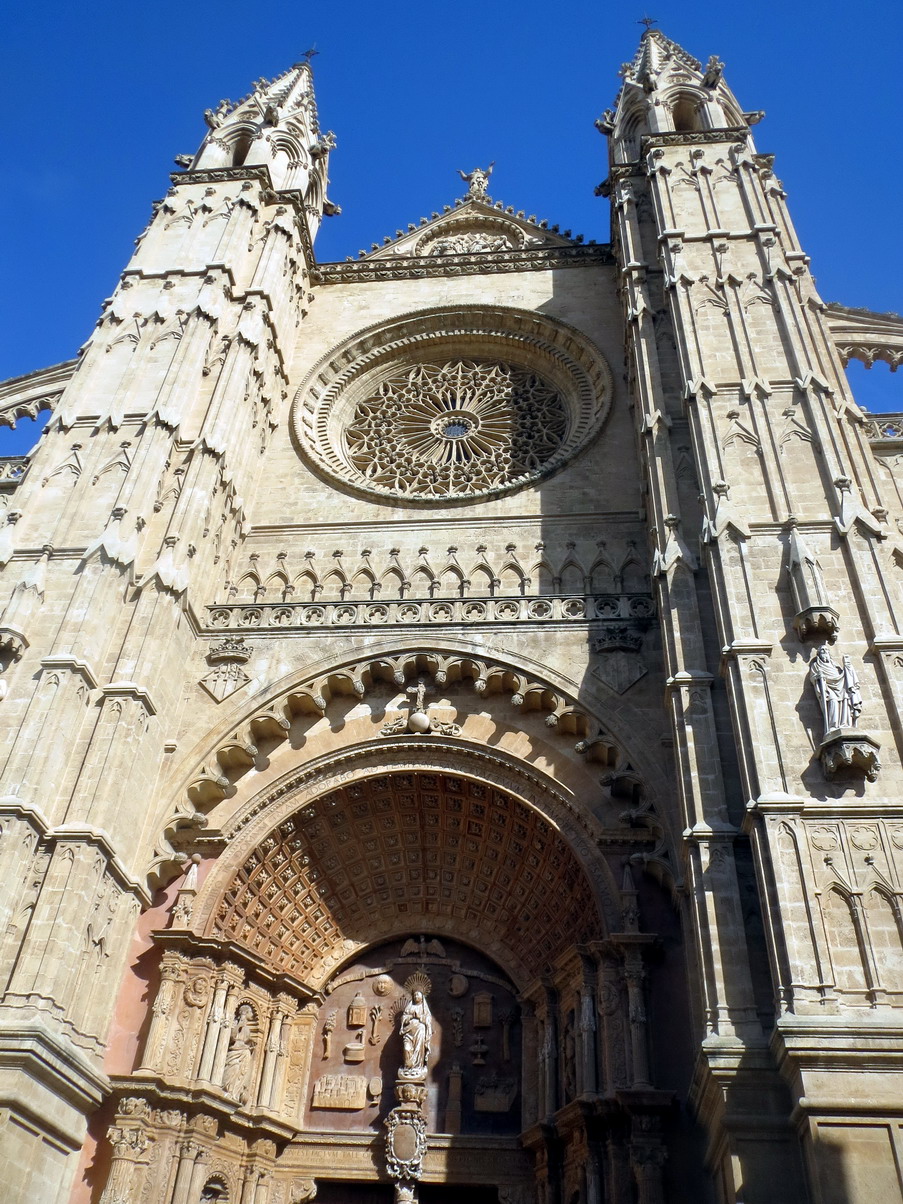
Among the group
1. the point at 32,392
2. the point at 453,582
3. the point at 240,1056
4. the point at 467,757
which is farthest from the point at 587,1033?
the point at 32,392

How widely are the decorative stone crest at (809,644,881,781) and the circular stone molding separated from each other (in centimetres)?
674

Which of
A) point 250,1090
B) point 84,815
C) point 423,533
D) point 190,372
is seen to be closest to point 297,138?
point 190,372

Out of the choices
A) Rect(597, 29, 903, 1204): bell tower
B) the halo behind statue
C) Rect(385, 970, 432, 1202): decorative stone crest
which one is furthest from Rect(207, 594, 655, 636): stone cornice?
Rect(385, 970, 432, 1202): decorative stone crest

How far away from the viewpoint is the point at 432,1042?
1233cm

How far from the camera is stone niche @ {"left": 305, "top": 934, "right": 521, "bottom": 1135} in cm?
1181

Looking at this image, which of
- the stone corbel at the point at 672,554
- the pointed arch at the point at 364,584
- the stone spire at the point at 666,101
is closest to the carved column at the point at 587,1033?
the stone corbel at the point at 672,554

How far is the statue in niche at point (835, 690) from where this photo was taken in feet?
31.8

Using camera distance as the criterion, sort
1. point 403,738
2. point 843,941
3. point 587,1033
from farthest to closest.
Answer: point 403,738
point 587,1033
point 843,941

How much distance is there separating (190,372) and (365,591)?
165 inches

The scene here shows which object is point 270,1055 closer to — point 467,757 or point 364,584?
point 467,757

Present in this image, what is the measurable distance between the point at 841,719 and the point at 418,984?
6.19 m

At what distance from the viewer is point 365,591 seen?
14562 mm

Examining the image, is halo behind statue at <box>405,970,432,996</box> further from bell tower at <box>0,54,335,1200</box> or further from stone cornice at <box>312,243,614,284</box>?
stone cornice at <box>312,243,614,284</box>

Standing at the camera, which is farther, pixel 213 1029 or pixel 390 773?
pixel 390 773
